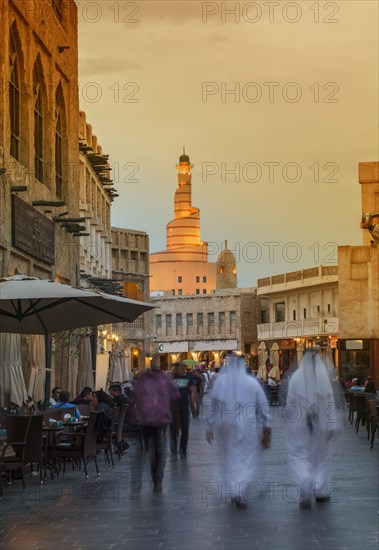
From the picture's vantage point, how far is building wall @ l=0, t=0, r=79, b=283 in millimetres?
20250

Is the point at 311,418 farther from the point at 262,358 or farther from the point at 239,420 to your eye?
the point at 262,358

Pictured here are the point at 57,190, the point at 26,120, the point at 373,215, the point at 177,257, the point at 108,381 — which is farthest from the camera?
the point at 177,257

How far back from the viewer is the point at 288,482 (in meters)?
13.5

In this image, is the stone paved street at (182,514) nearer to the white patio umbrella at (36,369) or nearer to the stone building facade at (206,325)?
the white patio umbrella at (36,369)

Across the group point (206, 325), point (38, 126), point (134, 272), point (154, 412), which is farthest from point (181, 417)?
point (206, 325)

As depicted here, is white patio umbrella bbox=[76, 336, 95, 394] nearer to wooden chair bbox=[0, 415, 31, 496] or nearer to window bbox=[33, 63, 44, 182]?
window bbox=[33, 63, 44, 182]

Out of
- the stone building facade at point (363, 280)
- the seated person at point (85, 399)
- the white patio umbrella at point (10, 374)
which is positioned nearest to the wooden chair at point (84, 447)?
the white patio umbrella at point (10, 374)

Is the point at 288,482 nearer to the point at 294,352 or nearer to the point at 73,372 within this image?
the point at 73,372

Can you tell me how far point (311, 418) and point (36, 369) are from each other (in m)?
9.93

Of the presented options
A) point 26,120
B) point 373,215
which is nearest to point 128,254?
point 373,215

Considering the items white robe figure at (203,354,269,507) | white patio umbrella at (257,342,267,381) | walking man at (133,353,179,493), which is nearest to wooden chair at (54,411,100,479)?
walking man at (133,353,179,493)

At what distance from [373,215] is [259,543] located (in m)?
34.4

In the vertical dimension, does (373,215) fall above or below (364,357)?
above

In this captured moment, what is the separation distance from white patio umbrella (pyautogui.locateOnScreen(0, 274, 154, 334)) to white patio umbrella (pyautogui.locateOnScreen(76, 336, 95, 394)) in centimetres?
974
